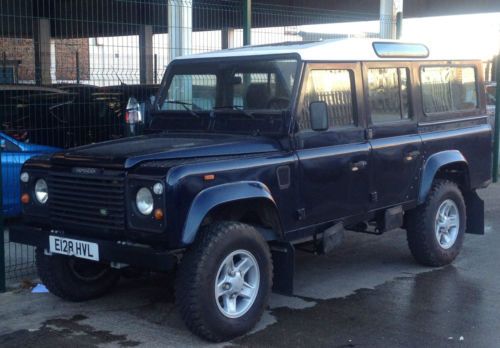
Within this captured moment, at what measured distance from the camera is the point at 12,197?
7.41m

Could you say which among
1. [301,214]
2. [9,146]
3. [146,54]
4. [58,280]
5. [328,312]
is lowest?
[328,312]

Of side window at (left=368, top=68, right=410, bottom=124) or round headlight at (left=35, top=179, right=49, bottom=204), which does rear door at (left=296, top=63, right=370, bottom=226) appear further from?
round headlight at (left=35, top=179, right=49, bottom=204)

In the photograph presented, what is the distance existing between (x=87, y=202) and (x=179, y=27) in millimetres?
4198

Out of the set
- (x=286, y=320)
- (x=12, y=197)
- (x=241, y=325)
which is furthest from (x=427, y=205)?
(x=12, y=197)

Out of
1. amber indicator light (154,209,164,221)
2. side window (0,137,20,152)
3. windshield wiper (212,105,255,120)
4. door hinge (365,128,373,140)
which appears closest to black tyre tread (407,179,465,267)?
door hinge (365,128,373,140)

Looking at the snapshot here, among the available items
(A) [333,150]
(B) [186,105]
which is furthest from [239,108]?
(A) [333,150]

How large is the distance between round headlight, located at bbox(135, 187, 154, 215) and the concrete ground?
0.98 m

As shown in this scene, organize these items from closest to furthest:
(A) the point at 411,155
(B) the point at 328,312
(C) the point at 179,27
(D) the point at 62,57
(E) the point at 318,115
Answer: (E) the point at 318,115
(B) the point at 328,312
(A) the point at 411,155
(C) the point at 179,27
(D) the point at 62,57

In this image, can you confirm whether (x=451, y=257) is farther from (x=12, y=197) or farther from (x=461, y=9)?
(x=461, y=9)

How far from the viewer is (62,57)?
15227 mm

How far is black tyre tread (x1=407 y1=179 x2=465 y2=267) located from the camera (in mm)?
6821

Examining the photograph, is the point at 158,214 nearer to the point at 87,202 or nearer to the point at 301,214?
the point at 87,202

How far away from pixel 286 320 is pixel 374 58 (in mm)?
2498

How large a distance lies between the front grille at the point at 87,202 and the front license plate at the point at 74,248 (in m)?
0.10
